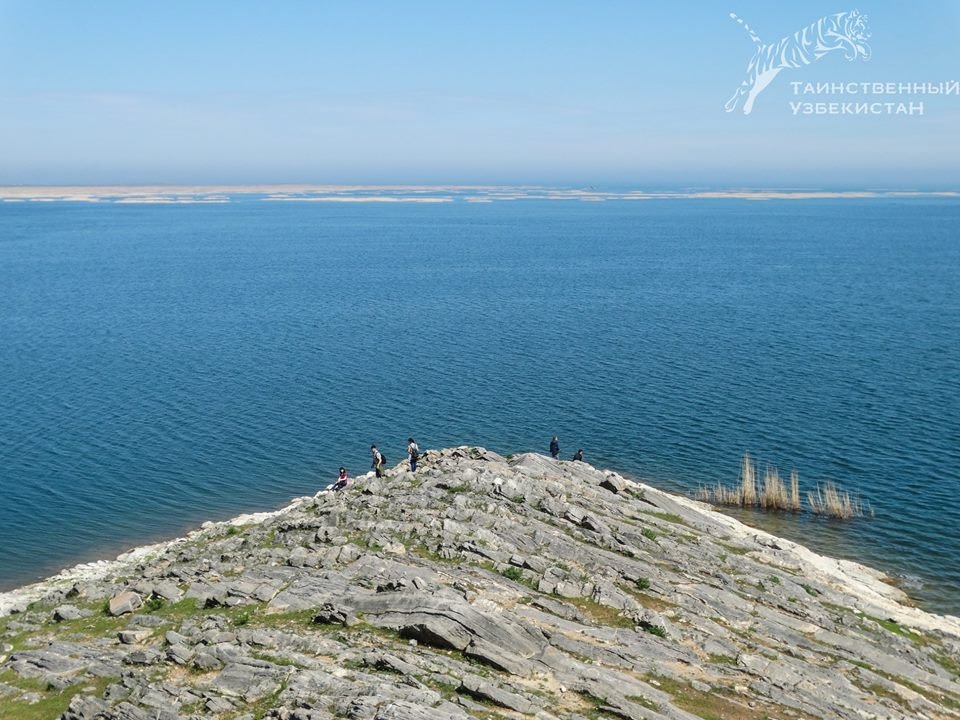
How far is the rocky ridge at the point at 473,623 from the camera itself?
25.5 m

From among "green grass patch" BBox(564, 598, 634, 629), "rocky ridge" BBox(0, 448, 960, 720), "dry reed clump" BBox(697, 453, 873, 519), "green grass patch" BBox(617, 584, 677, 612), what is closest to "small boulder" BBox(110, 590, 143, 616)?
"rocky ridge" BBox(0, 448, 960, 720)

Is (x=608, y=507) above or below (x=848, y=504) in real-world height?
above

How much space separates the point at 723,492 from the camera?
189ft

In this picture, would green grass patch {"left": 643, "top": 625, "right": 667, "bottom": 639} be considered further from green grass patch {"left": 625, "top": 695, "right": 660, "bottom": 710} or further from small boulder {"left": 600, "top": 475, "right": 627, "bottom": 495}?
small boulder {"left": 600, "top": 475, "right": 627, "bottom": 495}

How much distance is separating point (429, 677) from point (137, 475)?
1692 inches

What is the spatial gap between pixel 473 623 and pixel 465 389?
177 feet

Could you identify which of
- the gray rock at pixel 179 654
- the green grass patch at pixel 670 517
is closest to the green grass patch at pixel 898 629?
the green grass patch at pixel 670 517

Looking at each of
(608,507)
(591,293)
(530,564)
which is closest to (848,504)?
(608,507)

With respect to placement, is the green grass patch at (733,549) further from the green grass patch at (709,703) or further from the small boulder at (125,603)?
the small boulder at (125,603)

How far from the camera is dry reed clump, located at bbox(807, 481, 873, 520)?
54.7m

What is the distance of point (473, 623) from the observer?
1123 inches

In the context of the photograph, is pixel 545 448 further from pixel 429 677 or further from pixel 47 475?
pixel 429 677

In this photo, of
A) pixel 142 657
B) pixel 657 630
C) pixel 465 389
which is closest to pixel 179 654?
pixel 142 657

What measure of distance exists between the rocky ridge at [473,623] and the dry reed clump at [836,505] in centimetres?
839
